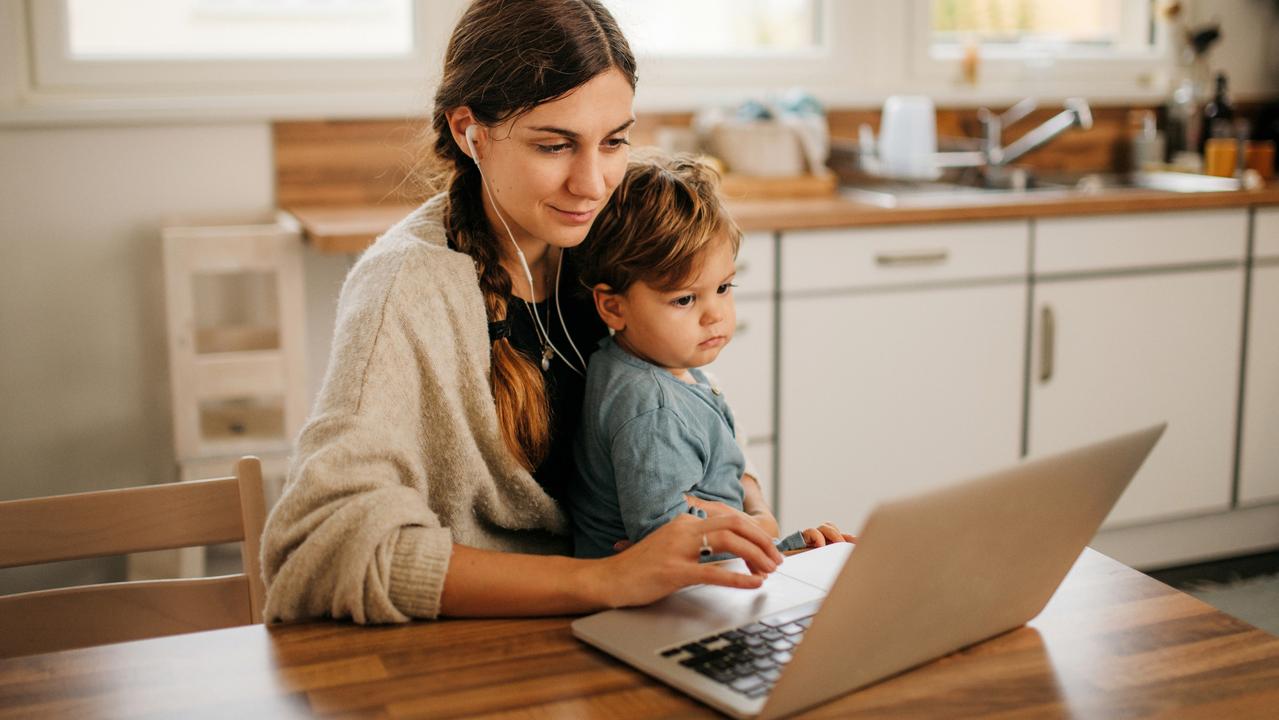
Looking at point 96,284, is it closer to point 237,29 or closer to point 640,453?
point 237,29

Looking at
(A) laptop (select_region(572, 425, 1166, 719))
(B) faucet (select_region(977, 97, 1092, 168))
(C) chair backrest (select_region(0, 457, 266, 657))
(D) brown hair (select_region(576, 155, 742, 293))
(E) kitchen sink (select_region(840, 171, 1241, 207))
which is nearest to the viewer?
(A) laptop (select_region(572, 425, 1166, 719))

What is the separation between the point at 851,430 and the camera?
9.27 feet

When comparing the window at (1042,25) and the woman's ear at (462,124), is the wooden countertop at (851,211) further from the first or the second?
the woman's ear at (462,124)

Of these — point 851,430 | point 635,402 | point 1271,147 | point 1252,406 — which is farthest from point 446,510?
point 1271,147

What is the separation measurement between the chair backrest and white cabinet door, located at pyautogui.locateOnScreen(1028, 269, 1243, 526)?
2056 millimetres

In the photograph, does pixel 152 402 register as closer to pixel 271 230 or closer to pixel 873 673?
pixel 271 230

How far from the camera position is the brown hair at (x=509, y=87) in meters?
1.21

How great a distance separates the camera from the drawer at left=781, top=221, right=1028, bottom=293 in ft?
8.81

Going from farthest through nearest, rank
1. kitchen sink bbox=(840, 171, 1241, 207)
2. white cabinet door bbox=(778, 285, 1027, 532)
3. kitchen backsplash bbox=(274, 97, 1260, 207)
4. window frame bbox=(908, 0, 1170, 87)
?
window frame bbox=(908, 0, 1170, 87), kitchen sink bbox=(840, 171, 1241, 207), kitchen backsplash bbox=(274, 97, 1260, 207), white cabinet door bbox=(778, 285, 1027, 532)

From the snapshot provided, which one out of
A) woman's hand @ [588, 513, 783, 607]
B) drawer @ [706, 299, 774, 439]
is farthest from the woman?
drawer @ [706, 299, 774, 439]

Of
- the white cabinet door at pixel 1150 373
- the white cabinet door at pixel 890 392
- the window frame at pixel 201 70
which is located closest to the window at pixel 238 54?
the window frame at pixel 201 70

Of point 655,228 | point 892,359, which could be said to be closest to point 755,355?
point 892,359

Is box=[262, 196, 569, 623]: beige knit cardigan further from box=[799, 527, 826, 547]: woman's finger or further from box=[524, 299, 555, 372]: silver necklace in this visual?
box=[799, 527, 826, 547]: woman's finger

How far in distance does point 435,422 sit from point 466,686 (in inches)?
14.2
